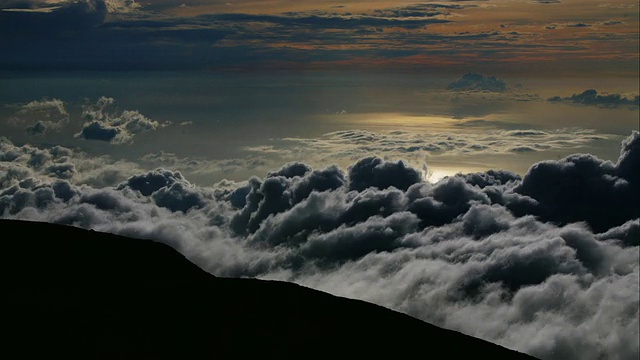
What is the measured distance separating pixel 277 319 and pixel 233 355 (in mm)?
18940

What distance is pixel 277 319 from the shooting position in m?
97.8

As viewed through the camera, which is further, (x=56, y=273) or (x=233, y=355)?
(x=56, y=273)

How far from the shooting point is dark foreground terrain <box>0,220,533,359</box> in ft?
254

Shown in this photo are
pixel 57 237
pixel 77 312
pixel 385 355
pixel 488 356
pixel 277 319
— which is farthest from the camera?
pixel 57 237

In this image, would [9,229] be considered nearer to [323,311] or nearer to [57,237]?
[57,237]

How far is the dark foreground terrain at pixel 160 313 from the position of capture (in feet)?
254

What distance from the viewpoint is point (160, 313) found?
87.9 metres

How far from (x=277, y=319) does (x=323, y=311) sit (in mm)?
12326

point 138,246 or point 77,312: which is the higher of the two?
point 77,312

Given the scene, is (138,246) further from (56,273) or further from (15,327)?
(15,327)

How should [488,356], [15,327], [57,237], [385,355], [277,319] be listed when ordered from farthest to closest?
[57,237], [488,356], [277,319], [385,355], [15,327]

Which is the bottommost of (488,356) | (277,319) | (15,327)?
(488,356)

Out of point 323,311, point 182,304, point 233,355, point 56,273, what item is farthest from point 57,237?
point 233,355

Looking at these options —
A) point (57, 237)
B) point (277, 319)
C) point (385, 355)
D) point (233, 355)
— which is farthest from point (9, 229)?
point (385, 355)
